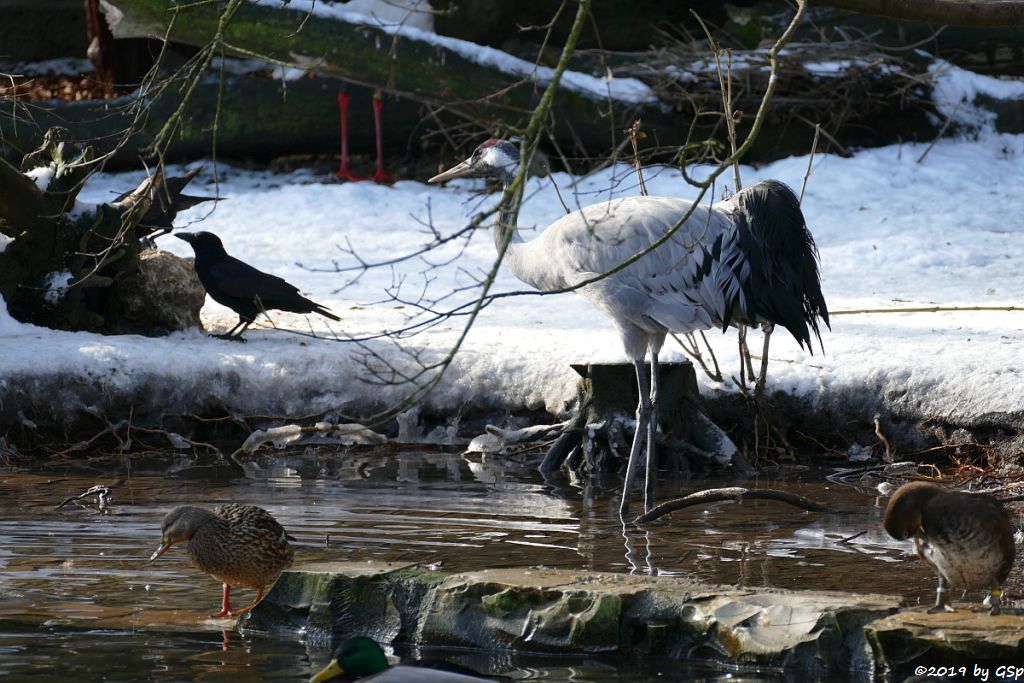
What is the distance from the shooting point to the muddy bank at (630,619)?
14.3ft

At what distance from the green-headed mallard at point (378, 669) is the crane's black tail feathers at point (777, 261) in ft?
11.5

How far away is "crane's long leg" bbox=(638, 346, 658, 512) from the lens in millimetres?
7295

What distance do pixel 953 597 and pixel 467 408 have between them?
4.48 m

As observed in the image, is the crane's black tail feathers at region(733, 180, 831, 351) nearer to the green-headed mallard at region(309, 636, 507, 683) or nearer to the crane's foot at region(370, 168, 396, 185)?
the green-headed mallard at region(309, 636, 507, 683)

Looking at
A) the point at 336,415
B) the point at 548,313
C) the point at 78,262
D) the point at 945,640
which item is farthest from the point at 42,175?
the point at 945,640

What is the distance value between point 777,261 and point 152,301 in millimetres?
5091

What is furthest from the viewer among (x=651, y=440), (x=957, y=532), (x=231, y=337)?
(x=231, y=337)

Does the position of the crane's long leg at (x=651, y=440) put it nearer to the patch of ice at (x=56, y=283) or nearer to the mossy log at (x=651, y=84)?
the patch of ice at (x=56, y=283)

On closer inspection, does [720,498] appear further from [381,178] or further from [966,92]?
[966,92]

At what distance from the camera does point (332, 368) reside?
9383 mm

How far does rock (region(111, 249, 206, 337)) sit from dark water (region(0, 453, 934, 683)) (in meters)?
2.21

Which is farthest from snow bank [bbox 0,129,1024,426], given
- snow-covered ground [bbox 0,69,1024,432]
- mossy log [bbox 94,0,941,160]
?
mossy log [bbox 94,0,941,160]

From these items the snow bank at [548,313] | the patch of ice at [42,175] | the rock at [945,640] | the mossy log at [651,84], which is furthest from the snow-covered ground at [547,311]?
the rock at [945,640]

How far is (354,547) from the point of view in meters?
6.18
